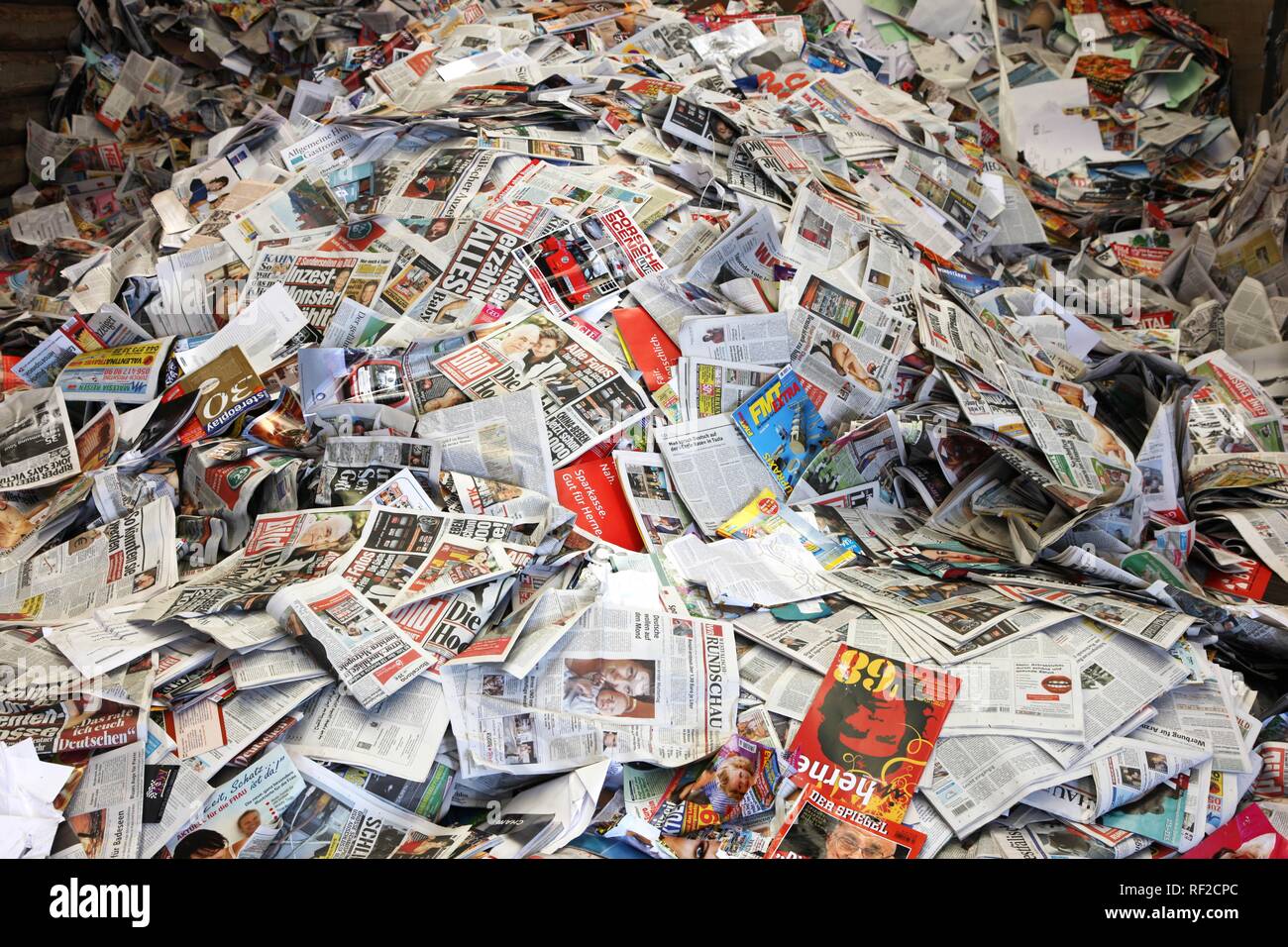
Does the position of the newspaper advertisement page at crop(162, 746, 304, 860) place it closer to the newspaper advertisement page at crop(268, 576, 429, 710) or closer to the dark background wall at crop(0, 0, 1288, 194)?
the newspaper advertisement page at crop(268, 576, 429, 710)

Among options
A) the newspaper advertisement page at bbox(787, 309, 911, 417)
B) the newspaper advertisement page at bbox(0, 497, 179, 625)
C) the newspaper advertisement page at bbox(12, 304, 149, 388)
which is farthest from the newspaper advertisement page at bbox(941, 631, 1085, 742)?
the newspaper advertisement page at bbox(12, 304, 149, 388)

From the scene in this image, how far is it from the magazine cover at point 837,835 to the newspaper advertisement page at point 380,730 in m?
0.54

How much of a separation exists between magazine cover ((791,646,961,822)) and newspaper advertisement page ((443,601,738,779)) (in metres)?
0.15

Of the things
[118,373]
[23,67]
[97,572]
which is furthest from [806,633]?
[23,67]

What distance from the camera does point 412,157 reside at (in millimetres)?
2713

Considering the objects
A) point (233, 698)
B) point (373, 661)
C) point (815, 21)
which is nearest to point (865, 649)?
point (373, 661)

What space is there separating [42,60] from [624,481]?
3.15m

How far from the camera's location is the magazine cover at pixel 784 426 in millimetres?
2148

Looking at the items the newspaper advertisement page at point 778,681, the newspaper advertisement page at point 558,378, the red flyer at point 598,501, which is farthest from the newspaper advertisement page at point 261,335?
the newspaper advertisement page at point 778,681

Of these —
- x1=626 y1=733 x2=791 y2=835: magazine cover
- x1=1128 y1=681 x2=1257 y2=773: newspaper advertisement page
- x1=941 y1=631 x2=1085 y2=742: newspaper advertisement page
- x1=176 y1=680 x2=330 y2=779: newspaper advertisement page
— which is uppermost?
x1=176 y1=680 x2=330 y2=779: newspaper advertisement page

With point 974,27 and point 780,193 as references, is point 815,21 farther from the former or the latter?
point 780,193

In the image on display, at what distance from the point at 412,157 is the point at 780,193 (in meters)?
1.02

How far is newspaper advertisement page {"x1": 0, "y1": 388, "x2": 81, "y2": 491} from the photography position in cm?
206
